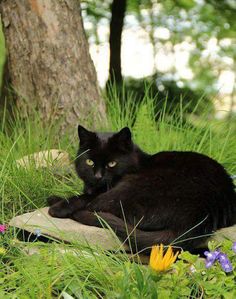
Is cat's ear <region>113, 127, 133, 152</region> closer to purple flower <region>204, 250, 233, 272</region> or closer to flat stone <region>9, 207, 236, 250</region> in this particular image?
flat stone <region>9, 207, 236, 250</region>

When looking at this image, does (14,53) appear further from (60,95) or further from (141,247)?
(141,247)

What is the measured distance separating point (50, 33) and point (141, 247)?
2.85 meters

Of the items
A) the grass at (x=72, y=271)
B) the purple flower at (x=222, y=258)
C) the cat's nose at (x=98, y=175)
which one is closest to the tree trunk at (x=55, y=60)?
the grass at (x=72, y=271)

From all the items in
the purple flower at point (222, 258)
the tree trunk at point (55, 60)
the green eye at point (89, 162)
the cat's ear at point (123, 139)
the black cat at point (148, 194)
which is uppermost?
the tree trunk at point (55, 60)

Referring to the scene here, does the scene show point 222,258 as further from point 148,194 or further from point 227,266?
point 148,194

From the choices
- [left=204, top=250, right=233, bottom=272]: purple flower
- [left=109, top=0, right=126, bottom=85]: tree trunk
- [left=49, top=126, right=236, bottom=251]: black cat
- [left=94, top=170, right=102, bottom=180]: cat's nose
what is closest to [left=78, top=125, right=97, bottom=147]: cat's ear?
[left=49, top=126, right=236, bottom=251]: black cat

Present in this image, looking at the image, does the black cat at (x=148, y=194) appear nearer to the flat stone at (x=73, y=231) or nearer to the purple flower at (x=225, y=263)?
the flat stone at (x=73, y=231)

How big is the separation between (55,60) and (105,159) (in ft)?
6.44

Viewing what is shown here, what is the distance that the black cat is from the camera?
10.7ft

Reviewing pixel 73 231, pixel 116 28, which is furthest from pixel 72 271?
pixel 116 28

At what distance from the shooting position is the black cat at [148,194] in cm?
325

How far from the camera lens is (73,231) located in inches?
134

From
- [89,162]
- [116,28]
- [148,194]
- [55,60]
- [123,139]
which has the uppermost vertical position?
[116,28]

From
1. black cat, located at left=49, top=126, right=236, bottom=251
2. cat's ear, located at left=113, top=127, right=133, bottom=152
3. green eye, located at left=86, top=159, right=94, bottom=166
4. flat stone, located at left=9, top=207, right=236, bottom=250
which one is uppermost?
cat's ear, located at left=113, top=127, right=133, bottom=152
